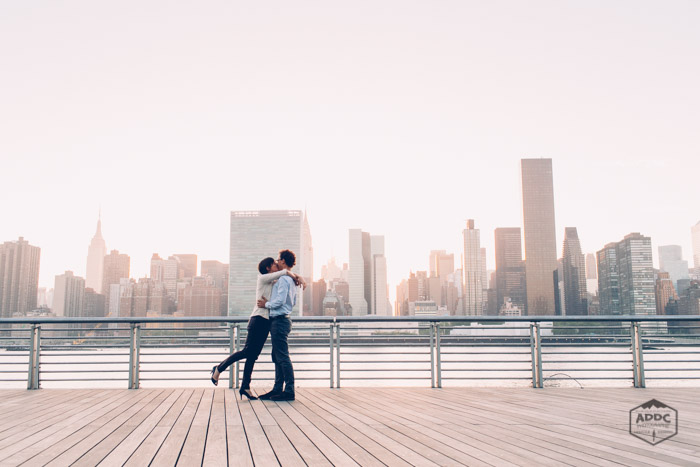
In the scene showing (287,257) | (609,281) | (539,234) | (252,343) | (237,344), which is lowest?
(237,344)

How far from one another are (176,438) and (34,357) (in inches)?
177

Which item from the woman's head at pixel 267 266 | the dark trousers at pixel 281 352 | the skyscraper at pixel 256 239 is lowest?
the dark trousers at pixel 281 352

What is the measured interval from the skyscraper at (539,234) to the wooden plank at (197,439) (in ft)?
356

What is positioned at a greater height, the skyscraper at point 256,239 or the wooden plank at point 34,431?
the skyscraper at point 256,239

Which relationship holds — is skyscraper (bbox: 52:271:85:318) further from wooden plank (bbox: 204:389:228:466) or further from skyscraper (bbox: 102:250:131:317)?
wooden plank (bbox: 204:389:228:466)

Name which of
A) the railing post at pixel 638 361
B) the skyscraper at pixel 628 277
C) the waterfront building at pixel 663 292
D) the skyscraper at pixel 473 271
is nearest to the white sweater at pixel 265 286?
the railing post at pixel 638 361

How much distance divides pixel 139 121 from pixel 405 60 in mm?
21459

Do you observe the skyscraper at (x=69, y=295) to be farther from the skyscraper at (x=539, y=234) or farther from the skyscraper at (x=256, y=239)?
the skyscraper at (x=539, y=234)

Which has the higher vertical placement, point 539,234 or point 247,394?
point 539,234

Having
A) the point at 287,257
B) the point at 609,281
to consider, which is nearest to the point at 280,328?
the point at 287,257

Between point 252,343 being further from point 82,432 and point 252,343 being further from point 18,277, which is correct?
point 18,277

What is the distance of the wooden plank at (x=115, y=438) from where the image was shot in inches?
118

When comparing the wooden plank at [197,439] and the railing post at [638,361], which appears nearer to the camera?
the wooden plank at [197,439]

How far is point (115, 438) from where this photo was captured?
3617 mm
